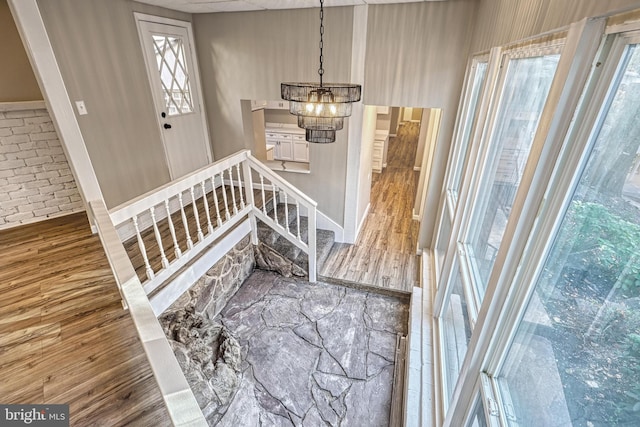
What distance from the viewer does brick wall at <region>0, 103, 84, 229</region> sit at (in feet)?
9.35

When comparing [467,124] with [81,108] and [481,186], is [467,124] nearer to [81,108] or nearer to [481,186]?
[481,186]

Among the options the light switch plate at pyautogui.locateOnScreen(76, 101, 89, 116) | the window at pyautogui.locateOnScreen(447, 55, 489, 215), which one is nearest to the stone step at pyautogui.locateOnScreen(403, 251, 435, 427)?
the window at pyautogui.locateOnScreen(447, 55, 489, 215)

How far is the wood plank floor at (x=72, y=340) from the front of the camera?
154cm

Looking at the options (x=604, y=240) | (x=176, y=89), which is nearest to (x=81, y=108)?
(x=176, y=89)

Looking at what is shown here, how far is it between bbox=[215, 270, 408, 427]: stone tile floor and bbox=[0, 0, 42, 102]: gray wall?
2.92 m

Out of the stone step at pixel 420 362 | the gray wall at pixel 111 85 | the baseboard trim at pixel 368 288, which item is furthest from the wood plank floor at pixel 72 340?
the baseboard trim at pixel 368 288

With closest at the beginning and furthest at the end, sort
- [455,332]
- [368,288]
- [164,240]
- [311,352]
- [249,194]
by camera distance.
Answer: [455,332]
[311,352]
[164,240]
[249,194]
[368,288]

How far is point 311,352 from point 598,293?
2.52 metres

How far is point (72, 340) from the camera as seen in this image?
186 centimetres

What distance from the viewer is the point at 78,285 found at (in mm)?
2279

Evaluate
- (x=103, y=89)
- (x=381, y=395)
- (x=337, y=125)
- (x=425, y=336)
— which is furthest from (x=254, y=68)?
(x=381, y=395)

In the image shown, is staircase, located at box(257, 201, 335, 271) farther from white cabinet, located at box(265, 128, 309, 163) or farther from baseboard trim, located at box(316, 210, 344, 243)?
white cabinet, located at box(265, 128, 309, 163)

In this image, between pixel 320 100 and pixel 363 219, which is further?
pixel 363 219

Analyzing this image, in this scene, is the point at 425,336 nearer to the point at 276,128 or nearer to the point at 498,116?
the point at 498,116
